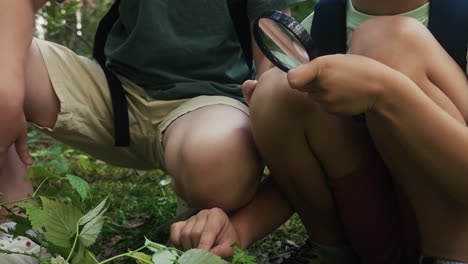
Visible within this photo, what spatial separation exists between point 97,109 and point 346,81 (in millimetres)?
955

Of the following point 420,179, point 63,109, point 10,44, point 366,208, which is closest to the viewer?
point 420,179

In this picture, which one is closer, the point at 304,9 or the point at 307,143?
the point at 307,143

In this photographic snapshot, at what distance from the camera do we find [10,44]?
134 cm

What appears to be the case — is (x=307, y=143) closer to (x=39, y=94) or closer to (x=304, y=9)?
(x=39, y=94)

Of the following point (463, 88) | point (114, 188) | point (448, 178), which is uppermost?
point (463, 88)

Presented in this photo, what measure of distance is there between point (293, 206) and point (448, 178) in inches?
17.8

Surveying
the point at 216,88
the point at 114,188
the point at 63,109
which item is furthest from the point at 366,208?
the point at 114,188

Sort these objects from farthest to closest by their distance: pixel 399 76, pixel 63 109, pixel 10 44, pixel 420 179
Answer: pixel 63 109 → pixel 10 44 → pixel 420 179 → pixel 399 76

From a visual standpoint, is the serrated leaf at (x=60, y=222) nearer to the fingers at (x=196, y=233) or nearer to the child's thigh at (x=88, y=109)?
the fingers at (x=196, y=233)

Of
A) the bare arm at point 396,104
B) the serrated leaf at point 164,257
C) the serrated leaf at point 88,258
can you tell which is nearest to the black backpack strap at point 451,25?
the bare arm at point 396,104

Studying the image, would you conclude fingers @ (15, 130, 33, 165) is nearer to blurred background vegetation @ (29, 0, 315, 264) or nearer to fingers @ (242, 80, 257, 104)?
blurred background vegetation @ (29, 0, 315, 264)

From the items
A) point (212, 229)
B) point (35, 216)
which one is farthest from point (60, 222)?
point (212, 229)

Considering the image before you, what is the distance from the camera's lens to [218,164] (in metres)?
1.28

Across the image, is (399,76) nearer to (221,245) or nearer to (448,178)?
(448,178)
